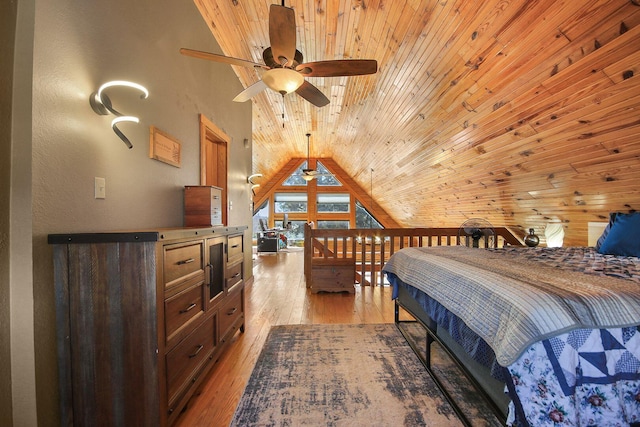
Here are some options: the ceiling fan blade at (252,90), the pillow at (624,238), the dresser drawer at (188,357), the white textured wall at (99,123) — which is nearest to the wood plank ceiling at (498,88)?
the pillow at (624,238)

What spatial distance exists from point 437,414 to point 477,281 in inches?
31.0

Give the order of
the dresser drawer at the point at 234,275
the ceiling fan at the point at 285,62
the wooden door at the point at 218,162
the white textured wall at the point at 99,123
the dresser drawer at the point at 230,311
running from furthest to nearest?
the wooden door at the point at 218,162 → the dresser drawer at the point at 234,275 → the dresser drawer at the point at 230,311 → the ceiling fan at the point at 285,62 → the white textured wall at the point at 99,123

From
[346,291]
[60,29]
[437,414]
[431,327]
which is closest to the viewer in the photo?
[60,29]

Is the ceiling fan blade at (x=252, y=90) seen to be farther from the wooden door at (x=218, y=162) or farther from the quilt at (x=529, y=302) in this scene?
the quilt at (x=529, y=302)

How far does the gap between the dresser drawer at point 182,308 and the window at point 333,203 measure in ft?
26.5

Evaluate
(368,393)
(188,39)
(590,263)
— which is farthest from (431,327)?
(188,39)

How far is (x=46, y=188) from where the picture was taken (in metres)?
1.08

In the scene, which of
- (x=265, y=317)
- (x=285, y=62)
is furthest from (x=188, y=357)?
(x=285, y=62)

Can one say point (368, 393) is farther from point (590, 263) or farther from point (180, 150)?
point (180, 150)

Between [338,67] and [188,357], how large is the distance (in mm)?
2205

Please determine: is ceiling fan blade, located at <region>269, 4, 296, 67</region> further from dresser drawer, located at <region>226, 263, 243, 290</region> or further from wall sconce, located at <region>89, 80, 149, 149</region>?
dresser drawer, located at <region>226, 263, 243, 290</region>

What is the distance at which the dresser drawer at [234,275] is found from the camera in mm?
→ 2029

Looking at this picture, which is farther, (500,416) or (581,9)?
(581,9)

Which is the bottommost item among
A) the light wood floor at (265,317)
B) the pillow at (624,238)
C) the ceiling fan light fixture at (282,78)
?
the light wood floor at (265,317)
